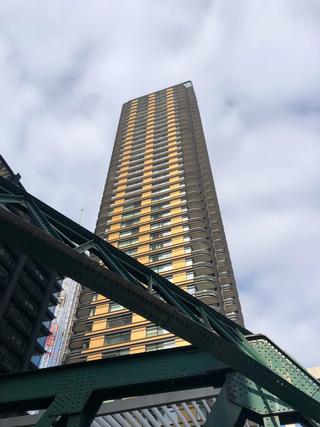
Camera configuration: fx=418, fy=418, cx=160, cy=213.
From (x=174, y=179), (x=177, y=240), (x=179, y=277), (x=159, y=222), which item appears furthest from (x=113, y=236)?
(x=174, y=179)

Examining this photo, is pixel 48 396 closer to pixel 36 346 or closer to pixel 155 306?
pixel 155 306

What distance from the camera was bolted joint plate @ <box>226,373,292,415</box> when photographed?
6066 millimetres

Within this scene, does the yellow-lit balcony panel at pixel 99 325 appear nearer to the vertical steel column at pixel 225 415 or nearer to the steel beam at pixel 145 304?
the vertical steel column at pixel 225 415

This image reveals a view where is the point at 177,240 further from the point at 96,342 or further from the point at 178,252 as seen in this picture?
the point at 96,342

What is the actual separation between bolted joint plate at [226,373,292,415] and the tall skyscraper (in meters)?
32.3

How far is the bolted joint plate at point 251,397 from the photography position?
6066mm

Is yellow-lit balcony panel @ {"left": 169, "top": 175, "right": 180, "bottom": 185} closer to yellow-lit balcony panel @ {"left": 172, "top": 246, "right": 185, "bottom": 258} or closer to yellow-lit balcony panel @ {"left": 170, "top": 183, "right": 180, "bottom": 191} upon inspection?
yellow-lit balcony panel @ {"left": 170, "top": 183, "right": 180, "bottom": 191}

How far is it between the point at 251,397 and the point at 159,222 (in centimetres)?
4946

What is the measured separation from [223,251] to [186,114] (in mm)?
35242

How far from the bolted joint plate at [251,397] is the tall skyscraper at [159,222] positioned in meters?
32.3

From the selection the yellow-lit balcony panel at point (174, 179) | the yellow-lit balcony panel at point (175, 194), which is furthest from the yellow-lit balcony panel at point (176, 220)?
the yellow-lit balcony panel at point (174, 179)

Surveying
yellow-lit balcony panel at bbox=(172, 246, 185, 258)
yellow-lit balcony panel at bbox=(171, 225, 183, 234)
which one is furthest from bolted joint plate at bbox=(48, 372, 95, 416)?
yellow-lit balcony panel at bbox=(171, 225, 183, 234)

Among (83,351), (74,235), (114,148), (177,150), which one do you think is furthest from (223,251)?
(74,235)

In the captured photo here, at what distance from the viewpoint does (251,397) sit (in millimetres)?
6145
